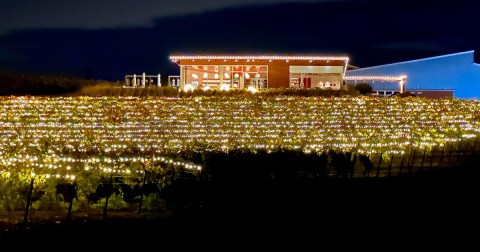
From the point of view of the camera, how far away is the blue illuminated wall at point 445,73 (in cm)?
4506

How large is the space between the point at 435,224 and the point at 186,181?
4.31m

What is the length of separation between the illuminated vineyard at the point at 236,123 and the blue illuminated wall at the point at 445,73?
62.6 ft

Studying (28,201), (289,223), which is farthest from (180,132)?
(289,223)

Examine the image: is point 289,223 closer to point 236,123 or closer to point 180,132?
point 180,132

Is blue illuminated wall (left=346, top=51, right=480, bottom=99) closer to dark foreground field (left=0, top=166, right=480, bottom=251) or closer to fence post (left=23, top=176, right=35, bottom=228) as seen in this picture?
dark foreground field (left=0, top=166, right=480, bottom=251)

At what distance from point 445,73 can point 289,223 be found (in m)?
40.4

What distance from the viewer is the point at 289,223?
30.0ft

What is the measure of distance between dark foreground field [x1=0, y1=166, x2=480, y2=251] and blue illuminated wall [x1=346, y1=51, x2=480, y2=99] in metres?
34.0

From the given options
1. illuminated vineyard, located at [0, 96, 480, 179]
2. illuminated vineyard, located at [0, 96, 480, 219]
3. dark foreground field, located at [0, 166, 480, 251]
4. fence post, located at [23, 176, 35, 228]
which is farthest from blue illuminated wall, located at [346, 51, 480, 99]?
fence post, located at [23, 176, 35, 228]

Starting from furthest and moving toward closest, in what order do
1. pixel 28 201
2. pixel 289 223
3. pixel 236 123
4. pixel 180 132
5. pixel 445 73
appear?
pixel 445 73
pixel 236 123
pixel 180 132
pixel 28 201
pixel 289 223

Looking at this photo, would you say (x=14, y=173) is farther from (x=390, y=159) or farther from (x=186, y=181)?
(x=390, y=159)

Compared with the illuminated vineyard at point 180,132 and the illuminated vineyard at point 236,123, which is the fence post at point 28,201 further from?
the illuminated vineyard at point 236,123

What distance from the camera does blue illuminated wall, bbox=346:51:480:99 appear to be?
148 feet

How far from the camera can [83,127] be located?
19906mm
